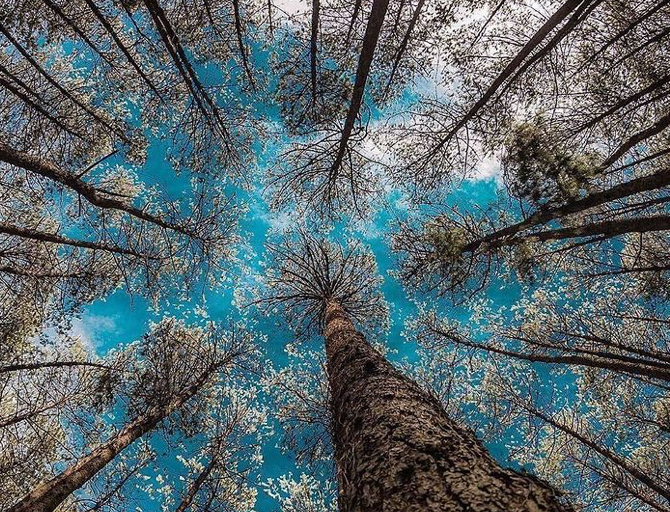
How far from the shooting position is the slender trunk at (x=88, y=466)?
4305mm

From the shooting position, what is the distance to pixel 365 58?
445 cm

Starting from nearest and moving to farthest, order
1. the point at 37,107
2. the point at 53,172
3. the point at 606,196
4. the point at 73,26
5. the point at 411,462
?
the point at 411,462 < the point at 606,196 < the point at 53,172 < the point at 73,26 < the point at 37,107

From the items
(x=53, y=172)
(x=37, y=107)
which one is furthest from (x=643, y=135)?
(x=37, y=107)

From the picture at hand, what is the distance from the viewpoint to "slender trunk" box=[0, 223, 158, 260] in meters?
5.05

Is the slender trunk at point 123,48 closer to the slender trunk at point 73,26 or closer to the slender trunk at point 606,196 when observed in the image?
the slender trunk at point 73,26

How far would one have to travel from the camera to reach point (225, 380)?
9.49 m

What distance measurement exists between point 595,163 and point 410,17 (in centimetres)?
357

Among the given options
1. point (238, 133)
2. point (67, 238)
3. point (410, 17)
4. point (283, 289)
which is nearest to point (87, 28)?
point (238, 133)

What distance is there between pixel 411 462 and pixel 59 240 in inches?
233

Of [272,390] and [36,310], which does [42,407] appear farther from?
[272,390]

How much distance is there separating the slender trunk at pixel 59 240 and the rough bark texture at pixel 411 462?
4.83 meters

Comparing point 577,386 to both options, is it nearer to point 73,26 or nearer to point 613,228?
point 613,228

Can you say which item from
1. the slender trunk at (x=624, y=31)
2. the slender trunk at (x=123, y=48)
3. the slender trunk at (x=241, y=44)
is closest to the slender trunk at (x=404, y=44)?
the slender trunk at (x=241, y=44)

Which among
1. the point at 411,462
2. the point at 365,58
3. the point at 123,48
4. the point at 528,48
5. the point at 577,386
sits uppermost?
the point at 528,48
